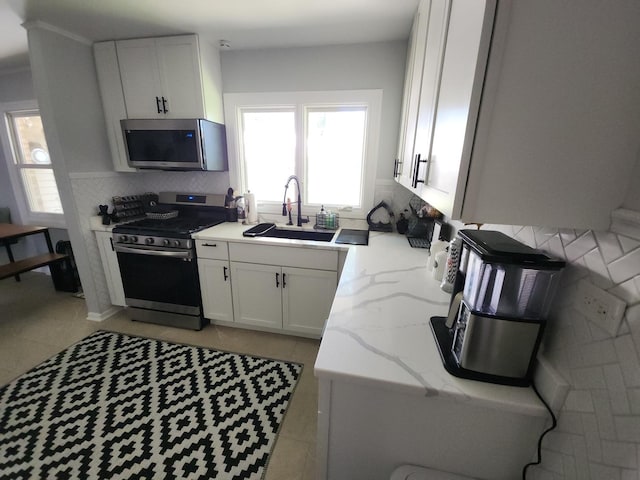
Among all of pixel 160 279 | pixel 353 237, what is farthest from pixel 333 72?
pixel 160 279

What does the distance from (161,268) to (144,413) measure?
1.11 meters

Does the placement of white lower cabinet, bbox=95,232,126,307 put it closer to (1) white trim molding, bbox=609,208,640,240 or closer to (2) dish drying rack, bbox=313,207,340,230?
(2) dish drying rack, bbox=313,207,340,230

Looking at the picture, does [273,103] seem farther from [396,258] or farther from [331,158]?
[396,258]

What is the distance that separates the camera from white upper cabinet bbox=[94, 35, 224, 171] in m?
2.10

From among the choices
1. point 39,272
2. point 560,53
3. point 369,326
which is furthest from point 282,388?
point 39,272

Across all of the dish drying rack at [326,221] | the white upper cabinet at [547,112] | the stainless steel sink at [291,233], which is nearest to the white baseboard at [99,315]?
the stainless steel sink at [291,233]

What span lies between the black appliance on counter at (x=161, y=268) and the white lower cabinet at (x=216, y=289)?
0.18ft

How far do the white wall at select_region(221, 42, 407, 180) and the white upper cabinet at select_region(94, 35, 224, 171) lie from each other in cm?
27

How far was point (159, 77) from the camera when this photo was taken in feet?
7.11

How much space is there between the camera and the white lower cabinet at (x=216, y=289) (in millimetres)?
2207

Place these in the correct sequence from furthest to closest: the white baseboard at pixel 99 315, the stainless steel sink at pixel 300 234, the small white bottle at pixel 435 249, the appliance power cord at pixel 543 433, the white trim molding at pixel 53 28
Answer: the white baseboard at pixel 99 315
the stainless steel sink at pixel 300 234
the white trim molding at pixel 53 28
the small white bottle at pixel 435 249
the appliance power cord at pixel 543 433

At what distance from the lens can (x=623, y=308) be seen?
1.85 feet

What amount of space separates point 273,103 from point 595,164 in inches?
91.4

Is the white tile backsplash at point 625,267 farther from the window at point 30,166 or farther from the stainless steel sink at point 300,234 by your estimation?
the window at point 30,166
